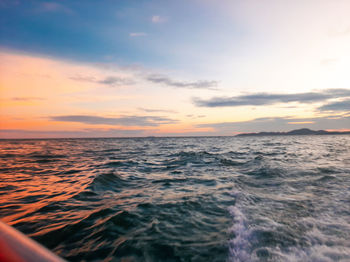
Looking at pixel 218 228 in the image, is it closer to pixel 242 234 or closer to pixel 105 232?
pixel 242 234

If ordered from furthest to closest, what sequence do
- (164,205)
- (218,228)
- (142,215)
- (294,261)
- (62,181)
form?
(62,181), (164,205), (142,215), (218,228), (294,261)

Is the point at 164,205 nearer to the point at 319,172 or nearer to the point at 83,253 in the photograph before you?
the point at 83,253

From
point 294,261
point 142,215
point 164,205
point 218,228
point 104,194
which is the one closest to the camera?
point 294,261

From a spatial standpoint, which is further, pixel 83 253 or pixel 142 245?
pixel 142 245

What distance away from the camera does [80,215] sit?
4.96 meters

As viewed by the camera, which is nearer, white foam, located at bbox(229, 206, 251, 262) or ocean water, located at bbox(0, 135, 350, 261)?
white foam, located at bbox(229, 206, 251, 262)

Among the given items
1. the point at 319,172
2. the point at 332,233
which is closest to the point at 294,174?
the point at 319,172

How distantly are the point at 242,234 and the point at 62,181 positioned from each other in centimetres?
836

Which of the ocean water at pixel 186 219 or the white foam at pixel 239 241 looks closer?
the white foam at pixel 239 241

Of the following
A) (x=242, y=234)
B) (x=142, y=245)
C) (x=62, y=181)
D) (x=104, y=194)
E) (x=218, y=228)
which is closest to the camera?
(x=142, y=245)

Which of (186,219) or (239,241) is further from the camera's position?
(186,219)

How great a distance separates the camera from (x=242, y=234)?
3.96 m

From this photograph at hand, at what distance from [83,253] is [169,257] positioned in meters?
1.49

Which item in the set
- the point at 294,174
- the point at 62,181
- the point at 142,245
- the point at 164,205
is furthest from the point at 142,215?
the point at 294,174
